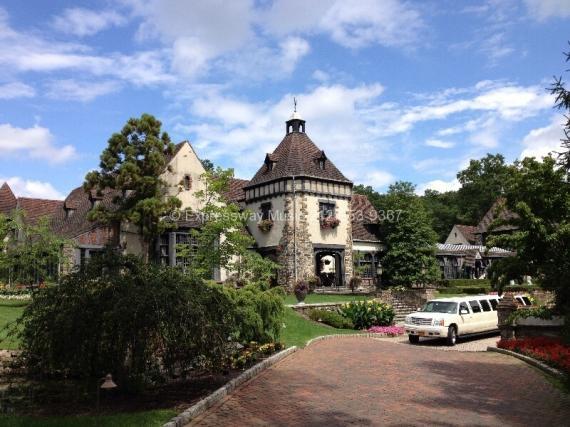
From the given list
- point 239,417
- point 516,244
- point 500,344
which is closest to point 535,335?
point 500,344

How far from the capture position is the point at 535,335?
16000mm

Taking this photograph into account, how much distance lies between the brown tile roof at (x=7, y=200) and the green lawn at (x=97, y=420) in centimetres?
3494

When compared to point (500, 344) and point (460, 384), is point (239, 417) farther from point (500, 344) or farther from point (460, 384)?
point (500, 344)

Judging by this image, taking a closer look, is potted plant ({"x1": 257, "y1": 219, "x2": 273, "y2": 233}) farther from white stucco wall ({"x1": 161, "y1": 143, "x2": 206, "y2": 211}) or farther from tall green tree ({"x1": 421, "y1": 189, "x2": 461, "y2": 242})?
tall green tree ({"x1": 421, "y1": 189, "x2": 461, "y2": 242})

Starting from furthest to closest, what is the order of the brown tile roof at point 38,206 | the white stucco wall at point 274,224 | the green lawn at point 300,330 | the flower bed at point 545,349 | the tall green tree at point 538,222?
1. the brown tile roof at point 38,206
2. the white stucco wall at point 274,224
3. the green lawn at point 300,330
4. the tall green tree at point 538,222
5. the flower bed at point 545,349

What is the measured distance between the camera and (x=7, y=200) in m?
39.8

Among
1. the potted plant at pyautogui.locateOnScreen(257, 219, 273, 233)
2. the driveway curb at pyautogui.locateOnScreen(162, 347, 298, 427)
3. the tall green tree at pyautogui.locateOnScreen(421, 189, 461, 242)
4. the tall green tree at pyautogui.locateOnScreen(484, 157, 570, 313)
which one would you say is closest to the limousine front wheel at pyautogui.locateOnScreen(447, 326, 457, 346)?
the tall green tree at pyautogui.locateOnScreen(484, 157, 570, 313)

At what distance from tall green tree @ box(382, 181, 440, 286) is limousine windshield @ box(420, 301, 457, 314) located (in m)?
15.9

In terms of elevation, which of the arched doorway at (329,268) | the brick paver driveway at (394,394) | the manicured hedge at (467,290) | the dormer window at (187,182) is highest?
the dormer window at (187,182)

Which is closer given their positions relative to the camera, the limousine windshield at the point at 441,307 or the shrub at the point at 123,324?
the shrub at the point at 123,324

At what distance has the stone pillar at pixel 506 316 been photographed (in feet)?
54.4

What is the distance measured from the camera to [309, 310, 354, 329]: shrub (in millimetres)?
22094

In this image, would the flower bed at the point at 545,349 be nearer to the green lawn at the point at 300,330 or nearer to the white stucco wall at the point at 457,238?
the green lawn at the point at 300,330

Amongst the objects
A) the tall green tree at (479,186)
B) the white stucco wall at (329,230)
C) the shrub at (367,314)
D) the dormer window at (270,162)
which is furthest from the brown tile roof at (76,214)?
the tall green tree at (479,186)
